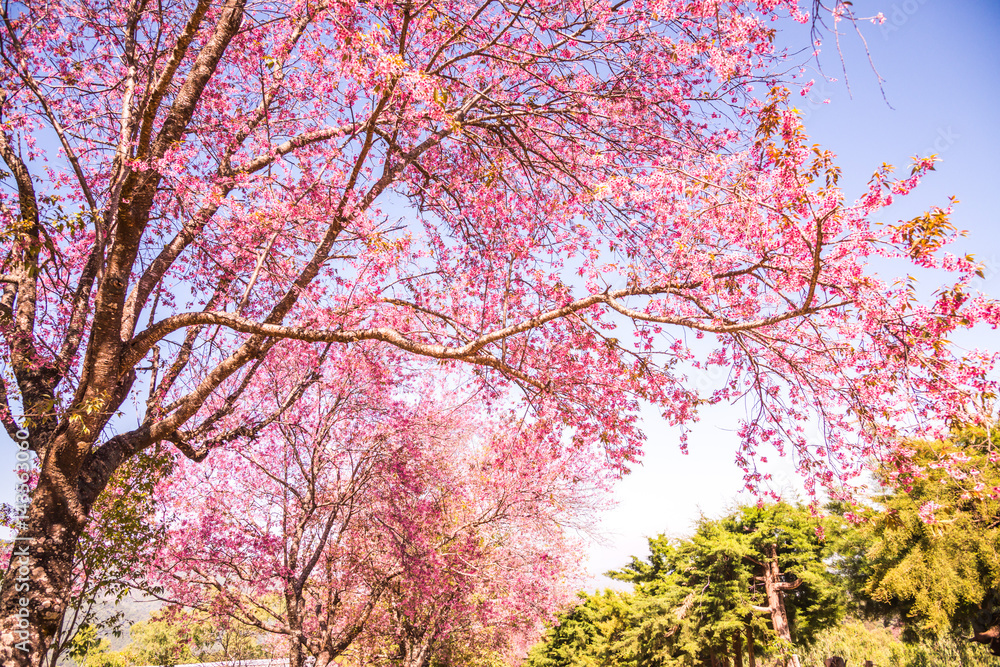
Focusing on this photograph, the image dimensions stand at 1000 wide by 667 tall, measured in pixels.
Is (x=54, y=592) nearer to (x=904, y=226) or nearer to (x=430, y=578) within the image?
(x=430, y=578)

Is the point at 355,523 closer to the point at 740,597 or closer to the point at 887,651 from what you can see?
the point at 740,597

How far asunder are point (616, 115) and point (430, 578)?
27.5 ft

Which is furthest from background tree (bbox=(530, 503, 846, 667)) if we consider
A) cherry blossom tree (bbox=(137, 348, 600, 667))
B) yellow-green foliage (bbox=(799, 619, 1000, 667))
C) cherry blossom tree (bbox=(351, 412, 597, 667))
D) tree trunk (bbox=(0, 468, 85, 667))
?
tree trunk (bbox=(0, 468, 85, 667))

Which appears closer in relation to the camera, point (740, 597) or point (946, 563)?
point (740, 597)

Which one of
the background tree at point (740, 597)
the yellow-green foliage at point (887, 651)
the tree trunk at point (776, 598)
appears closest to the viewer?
the tree trunk at point (776, 598)

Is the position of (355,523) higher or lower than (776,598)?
higher

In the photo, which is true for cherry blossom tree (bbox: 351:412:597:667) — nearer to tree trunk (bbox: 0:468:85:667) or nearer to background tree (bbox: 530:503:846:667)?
background tree (bbox: 530:503:846:667)

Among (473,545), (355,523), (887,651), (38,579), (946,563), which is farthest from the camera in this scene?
(887,651)

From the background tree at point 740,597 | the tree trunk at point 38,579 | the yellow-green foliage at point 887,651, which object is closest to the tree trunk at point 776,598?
the background tree at point 740,597

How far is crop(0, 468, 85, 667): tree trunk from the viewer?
386 centimetres

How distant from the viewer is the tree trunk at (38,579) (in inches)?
152

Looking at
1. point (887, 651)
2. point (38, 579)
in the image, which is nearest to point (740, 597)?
point (887, 651)

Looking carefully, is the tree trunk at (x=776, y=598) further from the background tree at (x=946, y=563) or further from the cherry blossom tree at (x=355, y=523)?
the cherry blossom tree at (x=355, y=523)

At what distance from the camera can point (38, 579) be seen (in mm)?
4062
